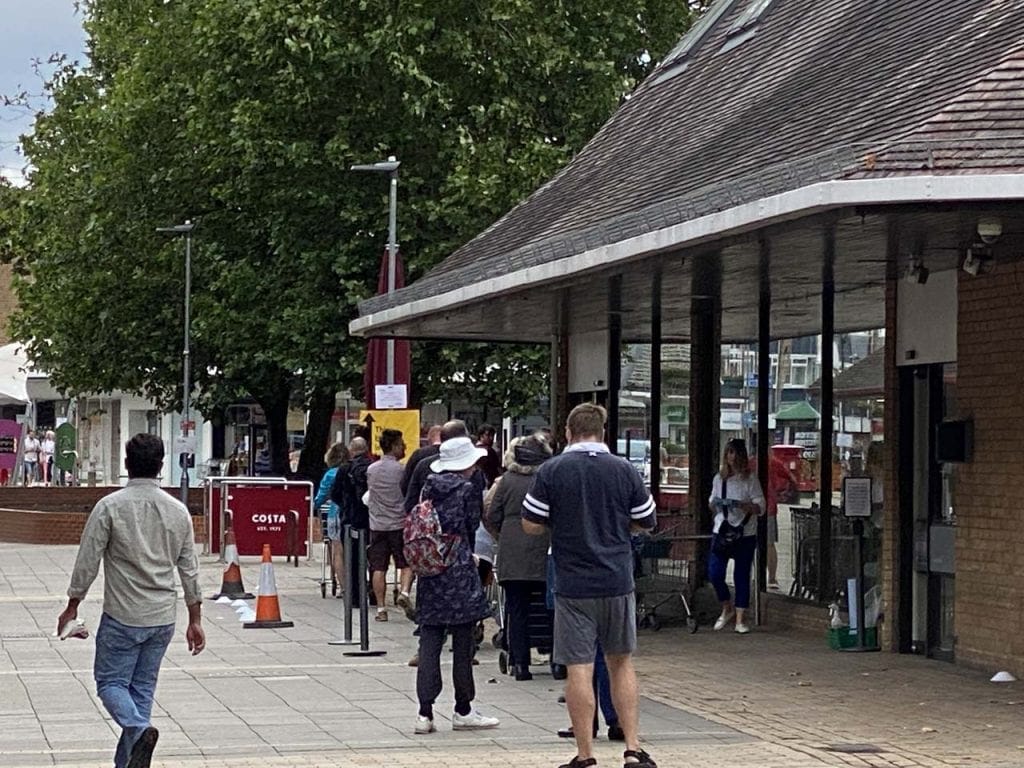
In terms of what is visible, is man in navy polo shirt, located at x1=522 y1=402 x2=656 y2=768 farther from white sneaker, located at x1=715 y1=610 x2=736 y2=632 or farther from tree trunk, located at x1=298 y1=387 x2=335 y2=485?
tree trunk, located at x1=298 y1=387 x2=335 y2=485

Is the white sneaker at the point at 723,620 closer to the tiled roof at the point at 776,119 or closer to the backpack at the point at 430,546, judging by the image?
the tiled roof at the point at 776,119

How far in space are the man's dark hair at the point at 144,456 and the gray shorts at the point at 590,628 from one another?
2034 mm

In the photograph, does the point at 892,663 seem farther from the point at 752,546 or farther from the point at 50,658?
the point at 50,658

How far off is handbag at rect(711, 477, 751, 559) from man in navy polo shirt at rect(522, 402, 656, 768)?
26.3 ft

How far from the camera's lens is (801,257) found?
14188 millimetres

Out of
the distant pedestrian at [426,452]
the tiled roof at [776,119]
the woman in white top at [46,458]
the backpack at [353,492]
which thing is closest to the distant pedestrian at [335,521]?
the backpack at [353,492]

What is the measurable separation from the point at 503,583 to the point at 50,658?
13.3ft

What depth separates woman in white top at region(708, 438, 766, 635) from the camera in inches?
704

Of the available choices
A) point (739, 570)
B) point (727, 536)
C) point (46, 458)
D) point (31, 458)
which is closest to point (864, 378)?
point (727, 536)

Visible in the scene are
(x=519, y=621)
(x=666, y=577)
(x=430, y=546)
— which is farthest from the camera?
(x=666, y=577)

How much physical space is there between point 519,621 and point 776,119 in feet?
15.2

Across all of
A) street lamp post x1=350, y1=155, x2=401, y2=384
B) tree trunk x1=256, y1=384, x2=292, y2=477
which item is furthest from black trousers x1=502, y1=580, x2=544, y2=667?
tree trunk x1=256, y1=384, x2=292, y2=477

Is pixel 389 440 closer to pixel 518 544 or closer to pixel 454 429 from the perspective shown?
pixel 518 544

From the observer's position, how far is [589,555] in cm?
979
